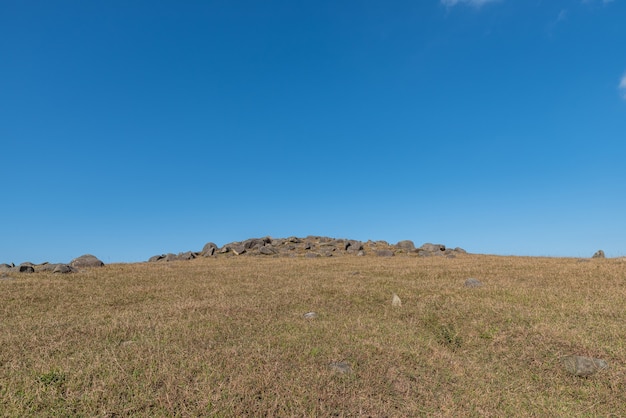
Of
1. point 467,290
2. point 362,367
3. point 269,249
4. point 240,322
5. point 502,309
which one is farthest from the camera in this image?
point 269,249

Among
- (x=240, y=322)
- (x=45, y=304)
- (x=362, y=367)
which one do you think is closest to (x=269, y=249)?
(x=45, y=304)

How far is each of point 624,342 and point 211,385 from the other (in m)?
10.1

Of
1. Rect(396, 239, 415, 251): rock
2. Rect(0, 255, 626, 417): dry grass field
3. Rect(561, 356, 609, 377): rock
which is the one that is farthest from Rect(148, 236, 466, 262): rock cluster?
Rect(561, 356, 609, 377): rock

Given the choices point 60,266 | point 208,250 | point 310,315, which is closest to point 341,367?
point 310,315

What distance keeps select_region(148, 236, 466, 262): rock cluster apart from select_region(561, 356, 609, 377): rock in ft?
89.1

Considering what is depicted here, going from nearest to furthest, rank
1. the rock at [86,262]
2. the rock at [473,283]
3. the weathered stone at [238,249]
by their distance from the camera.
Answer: the rock at [473,283] < the rock at [86,262] < the weathered stone at [238,249]

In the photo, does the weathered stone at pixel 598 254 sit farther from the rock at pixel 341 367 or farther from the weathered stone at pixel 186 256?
the weathered stone at pixel 186 256

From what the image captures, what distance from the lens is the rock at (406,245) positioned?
1631 inches

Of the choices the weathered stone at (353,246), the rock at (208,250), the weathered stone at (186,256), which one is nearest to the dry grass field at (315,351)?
the weathered stone at (186,256)

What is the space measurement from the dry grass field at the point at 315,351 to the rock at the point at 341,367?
42mm

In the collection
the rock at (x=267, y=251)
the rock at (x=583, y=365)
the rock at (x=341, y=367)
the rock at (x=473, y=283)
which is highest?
the rock at (x=267, y=251)

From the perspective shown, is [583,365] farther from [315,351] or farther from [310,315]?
[310,315]

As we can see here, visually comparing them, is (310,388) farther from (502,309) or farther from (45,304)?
(45,304)

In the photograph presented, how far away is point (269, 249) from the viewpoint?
131 feet
